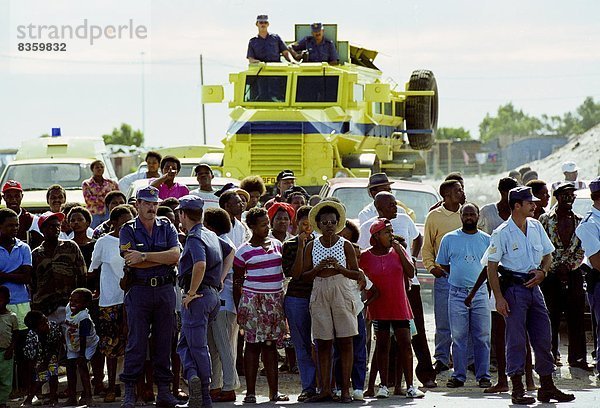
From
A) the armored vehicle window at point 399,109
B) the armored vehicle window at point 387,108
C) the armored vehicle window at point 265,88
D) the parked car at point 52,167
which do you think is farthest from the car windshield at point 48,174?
the armored vehicle window at point 399,109

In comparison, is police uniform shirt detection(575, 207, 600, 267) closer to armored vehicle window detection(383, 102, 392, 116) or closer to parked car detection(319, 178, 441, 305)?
parked car detection(319, 178, 441, 305)

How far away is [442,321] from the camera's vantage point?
45.5 feet

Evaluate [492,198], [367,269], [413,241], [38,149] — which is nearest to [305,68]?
[38,149]

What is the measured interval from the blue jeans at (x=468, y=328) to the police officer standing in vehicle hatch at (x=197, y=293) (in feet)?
8.76

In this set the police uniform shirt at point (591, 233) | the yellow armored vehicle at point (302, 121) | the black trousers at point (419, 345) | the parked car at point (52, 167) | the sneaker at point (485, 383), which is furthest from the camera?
the yellow armored vehicle at point (302, 121)

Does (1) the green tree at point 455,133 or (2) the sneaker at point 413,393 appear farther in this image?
(1) the green tree at point 455,133

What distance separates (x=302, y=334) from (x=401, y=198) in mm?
6635

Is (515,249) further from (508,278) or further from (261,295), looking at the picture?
(261,295)

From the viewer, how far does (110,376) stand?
41.1 ft

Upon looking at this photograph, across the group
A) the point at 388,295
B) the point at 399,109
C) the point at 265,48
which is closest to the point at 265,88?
the point at 265,48

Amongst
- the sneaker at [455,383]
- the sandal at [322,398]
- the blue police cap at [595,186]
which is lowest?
the sneaker at [455,383]

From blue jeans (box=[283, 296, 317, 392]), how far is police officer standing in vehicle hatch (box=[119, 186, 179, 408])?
1.12 m

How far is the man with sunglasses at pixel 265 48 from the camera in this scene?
24.8 metres

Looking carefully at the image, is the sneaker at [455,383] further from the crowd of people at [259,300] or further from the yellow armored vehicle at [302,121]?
the yellow armored vehicle at [302,121]
